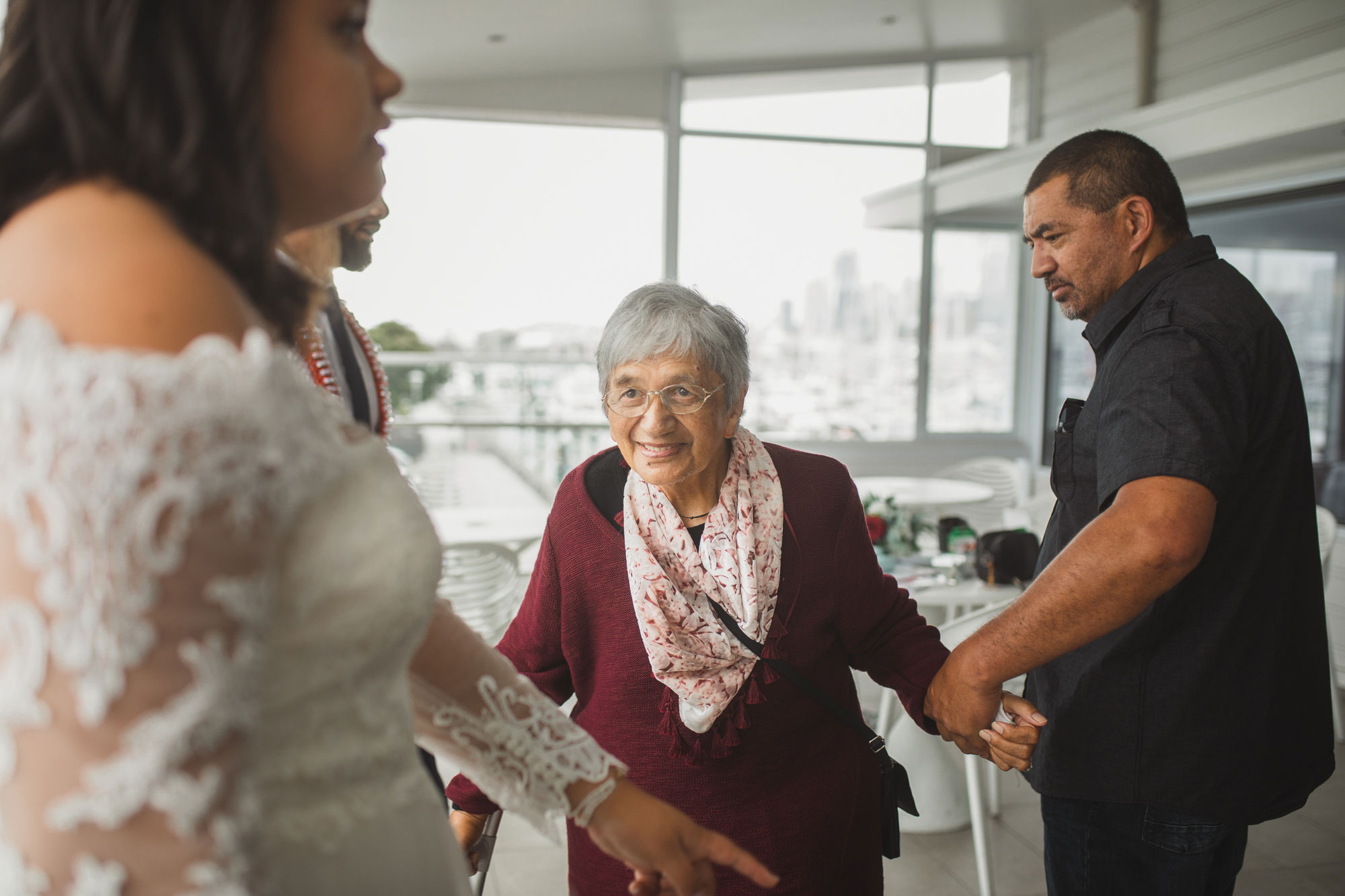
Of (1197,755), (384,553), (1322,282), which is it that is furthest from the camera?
(1322,282)

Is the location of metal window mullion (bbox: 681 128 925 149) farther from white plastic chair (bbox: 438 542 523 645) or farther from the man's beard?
the man's beard

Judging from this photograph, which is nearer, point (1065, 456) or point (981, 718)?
point (981, 718)

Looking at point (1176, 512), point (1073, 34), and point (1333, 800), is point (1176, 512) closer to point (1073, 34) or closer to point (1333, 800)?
point (1333, 800)

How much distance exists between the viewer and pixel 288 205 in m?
0.58

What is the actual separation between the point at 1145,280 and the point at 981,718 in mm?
839

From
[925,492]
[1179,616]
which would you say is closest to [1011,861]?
[1179,616]

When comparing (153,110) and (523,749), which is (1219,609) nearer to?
(523,749)

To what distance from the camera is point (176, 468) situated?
449 mm

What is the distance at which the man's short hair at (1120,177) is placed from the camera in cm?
177

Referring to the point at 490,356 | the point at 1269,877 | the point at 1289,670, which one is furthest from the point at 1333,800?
the point at 490,356

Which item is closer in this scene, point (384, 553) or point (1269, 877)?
point (384, 553)

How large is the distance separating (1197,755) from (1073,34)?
6.90 meters

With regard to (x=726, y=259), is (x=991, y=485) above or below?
below

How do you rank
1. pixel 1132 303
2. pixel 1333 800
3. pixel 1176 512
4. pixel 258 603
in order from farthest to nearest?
pixel 1333 800
pixel 1132 303
pixel 1176 512
pixel 258 603
